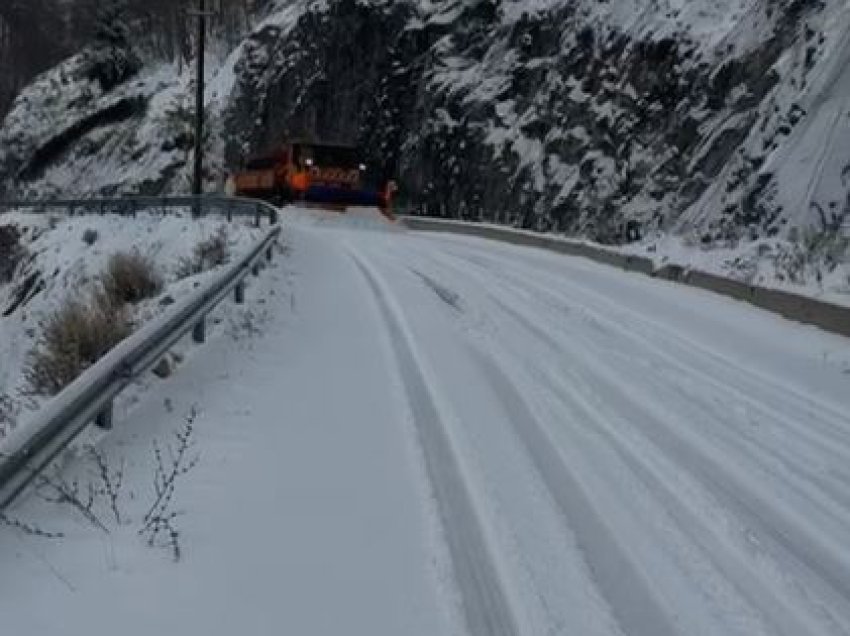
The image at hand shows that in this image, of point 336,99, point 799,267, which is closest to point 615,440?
point 799,267

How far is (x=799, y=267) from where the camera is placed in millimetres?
16703

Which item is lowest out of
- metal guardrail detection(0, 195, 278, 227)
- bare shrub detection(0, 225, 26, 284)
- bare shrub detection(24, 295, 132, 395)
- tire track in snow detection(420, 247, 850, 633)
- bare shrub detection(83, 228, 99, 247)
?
bare shrub detection(0, 225, 26, 284)

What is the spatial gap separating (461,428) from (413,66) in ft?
136

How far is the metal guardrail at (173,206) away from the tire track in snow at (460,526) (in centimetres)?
1694

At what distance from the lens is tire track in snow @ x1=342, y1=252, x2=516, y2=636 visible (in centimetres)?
525

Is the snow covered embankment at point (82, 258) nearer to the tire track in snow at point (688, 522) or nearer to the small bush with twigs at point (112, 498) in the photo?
the tire track in snow at point (688, 522)

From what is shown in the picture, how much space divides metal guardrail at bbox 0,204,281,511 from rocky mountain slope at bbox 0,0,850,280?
10.3 metres

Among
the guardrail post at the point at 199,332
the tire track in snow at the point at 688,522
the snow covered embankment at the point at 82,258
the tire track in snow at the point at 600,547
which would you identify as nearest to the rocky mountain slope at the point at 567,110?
the tire track in snow at the point at 688,522

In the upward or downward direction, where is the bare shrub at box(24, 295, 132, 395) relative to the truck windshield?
downward

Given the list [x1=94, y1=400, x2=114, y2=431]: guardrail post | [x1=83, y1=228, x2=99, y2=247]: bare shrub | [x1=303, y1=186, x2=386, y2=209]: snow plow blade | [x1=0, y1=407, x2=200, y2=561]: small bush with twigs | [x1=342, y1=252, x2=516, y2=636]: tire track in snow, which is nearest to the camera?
[x1=342, y1=252, x2=516, y2=636]: tire track in snow

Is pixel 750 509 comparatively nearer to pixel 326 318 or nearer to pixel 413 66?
pixel 326 318

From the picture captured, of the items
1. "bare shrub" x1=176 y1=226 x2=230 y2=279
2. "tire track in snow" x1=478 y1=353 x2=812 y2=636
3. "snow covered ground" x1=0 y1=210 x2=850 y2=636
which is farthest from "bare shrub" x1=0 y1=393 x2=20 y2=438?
"bare shrub" x1=176 y1=226 x2=230 y2=279

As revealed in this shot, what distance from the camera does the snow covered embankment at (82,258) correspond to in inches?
719

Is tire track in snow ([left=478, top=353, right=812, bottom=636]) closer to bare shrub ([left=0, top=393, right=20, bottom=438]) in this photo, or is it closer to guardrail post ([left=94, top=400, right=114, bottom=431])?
guardrail post ([left=94, top=400, right=114, bottom=431])
